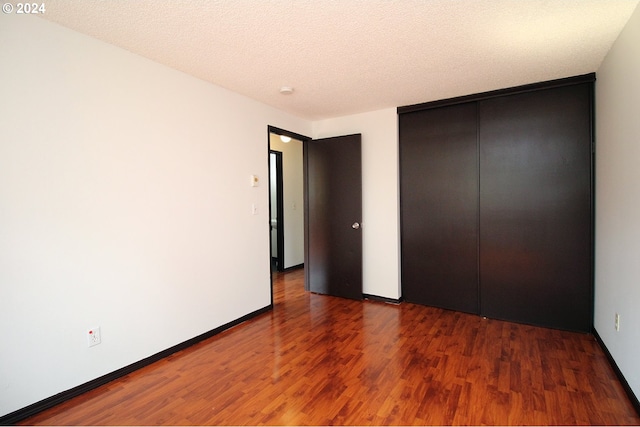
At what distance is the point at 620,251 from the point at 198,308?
11.1ft

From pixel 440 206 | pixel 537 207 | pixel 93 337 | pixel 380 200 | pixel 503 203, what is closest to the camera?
→ pixel 93 337

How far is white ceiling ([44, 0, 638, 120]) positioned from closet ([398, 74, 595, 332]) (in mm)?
386

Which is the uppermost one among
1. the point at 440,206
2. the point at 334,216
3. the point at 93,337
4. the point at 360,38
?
the point at 360,38

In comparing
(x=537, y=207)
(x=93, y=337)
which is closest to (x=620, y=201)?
(x=537, y=207)

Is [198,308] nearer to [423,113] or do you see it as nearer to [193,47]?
[193,47]

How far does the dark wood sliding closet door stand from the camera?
141 inches

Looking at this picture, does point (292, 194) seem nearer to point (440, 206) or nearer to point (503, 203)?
point (440, 206)

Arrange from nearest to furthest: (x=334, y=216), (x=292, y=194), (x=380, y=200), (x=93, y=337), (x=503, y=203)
Answer: (x=93, y=337)
(x=503, y=203)
(x=380, y=200)
(x=334, y=216)
(x=292, y=194)

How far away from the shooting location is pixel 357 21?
6.73 ft

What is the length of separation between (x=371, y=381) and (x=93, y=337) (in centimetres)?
195

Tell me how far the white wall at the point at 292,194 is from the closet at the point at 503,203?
7.53 feet

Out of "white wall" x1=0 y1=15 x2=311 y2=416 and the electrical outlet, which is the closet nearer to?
"white wall" x1=0 y1=15 x2=311 y2=416

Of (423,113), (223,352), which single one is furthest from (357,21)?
(223,352)

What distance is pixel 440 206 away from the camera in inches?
148
